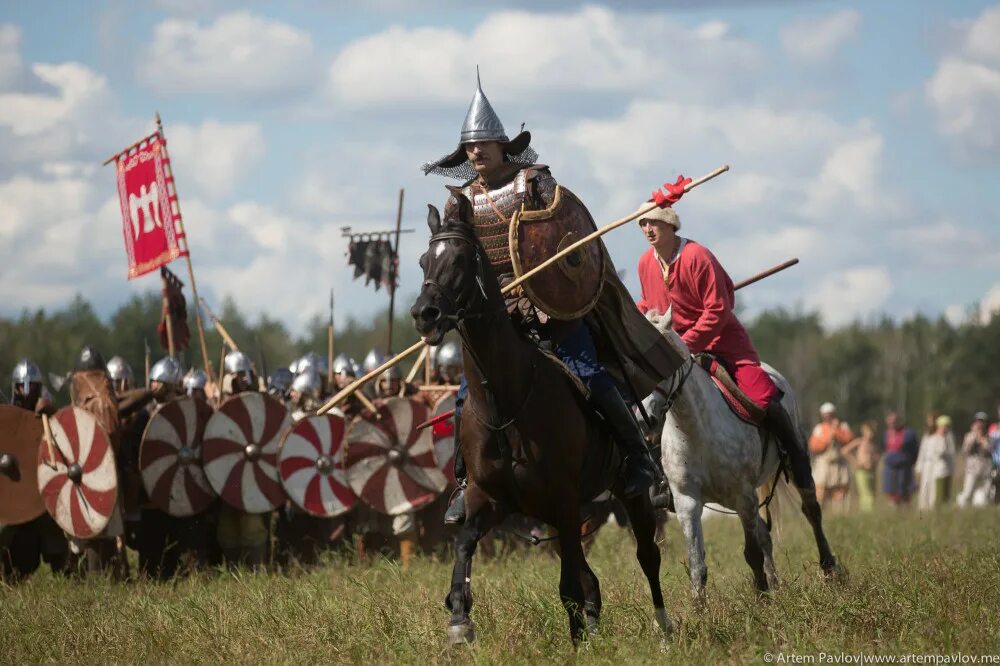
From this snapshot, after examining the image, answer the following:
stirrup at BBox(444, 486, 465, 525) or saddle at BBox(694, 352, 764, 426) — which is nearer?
stirrup at BBox(444, 486, 465, 525)

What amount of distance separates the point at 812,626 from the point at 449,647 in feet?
6.06

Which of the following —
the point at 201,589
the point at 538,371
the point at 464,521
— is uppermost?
the point at 538,371

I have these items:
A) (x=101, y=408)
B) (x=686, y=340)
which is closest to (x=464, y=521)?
(x=686, y=340)

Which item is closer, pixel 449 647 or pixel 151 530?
pixel 449 647

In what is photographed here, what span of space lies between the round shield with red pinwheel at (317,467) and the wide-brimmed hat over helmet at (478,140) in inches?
189

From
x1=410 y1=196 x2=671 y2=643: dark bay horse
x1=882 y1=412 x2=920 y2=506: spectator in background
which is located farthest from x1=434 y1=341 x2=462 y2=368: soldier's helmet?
x1=882 y1=412 x2=920 y2=506: spectator in background

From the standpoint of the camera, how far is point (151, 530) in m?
12.7

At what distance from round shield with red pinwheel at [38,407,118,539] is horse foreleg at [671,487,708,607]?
13.9ft

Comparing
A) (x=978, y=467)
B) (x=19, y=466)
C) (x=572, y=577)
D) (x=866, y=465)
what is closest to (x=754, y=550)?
(x=572, y=577)

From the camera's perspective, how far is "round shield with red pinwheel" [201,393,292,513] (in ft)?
40.5

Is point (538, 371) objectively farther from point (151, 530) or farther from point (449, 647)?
point (151, 530)

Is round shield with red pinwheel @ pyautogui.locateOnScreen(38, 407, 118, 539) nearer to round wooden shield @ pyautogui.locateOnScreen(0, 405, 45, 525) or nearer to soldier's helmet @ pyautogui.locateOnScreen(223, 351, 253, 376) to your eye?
round wooden shield @ pyautogui.locateOnScreen(0, 405, 45, 525)

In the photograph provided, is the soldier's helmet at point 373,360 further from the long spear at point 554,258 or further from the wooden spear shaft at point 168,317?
the long spear at point 554,258

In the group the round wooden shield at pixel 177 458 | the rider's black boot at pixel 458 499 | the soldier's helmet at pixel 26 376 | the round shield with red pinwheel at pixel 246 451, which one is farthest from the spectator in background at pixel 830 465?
the rider's black boot at pixel 458 499
